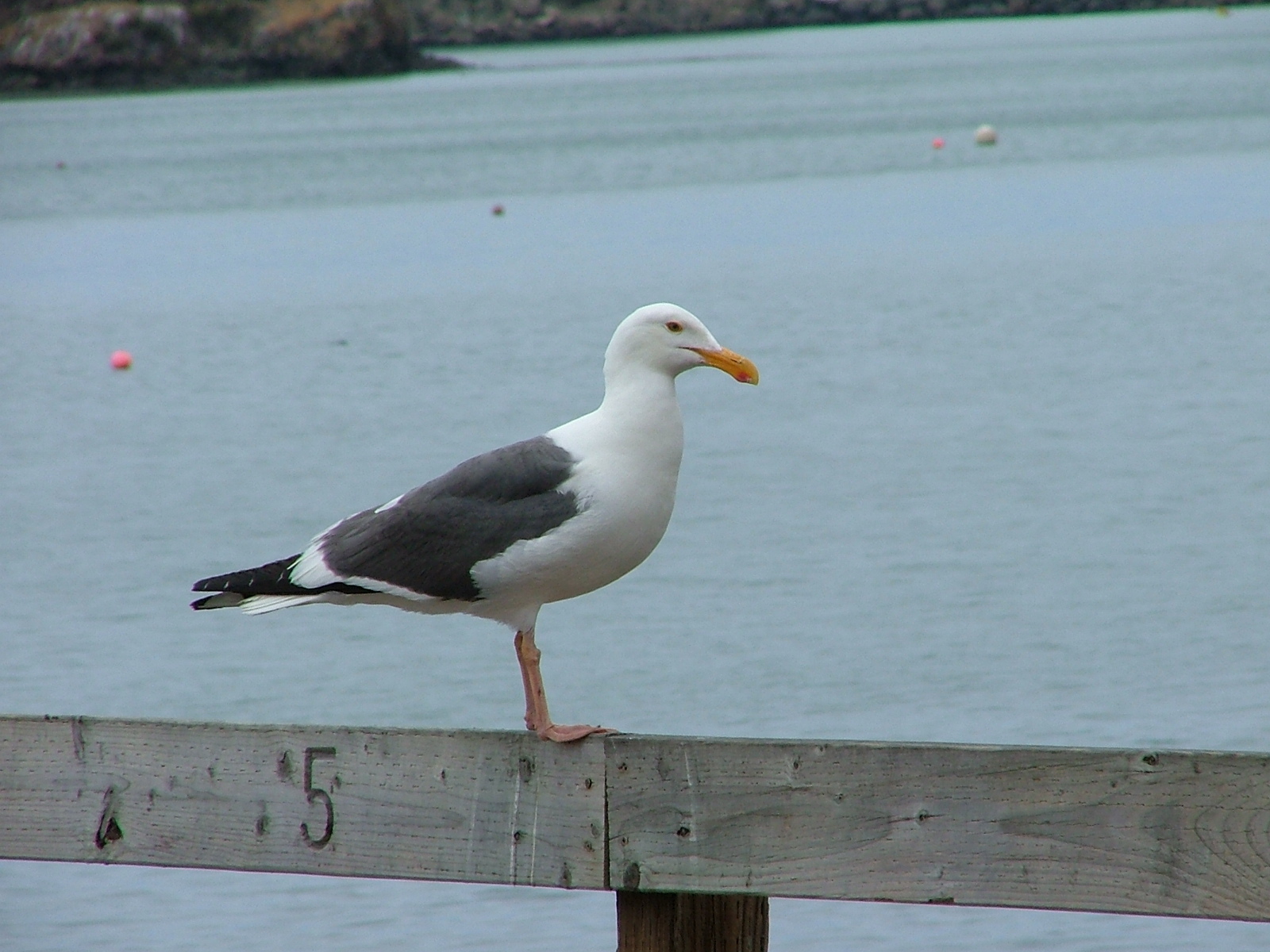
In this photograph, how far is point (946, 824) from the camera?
312 centimetres

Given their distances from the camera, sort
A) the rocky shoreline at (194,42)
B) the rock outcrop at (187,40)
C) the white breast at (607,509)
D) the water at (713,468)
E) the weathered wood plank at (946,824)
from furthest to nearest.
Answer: the rocky shoreline at (194,42)
the rock outcrop at (187,40)
the water at (713,468)
the white breast at (607,509)
the weathered wood plank at (946,824)

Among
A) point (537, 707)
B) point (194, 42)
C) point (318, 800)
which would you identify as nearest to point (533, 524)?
point (537, 707)

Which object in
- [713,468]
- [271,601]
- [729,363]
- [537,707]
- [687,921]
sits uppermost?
[713,468]

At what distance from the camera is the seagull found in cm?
398

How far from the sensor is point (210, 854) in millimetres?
3527

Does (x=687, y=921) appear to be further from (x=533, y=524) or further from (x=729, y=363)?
(x=729, y=363)

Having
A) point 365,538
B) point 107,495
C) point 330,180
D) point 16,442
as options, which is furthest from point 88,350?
point 330,180

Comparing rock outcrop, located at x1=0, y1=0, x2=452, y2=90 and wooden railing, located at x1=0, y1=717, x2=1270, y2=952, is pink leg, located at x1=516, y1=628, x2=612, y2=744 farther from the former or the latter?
rock outcrop, located at x1=0, y1=0, x2=452, y2=90

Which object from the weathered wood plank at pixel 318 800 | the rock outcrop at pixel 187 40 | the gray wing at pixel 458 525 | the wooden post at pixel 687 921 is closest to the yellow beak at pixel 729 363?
the gray wing at pixel 458 525

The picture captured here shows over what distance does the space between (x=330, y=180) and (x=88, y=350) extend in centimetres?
2768

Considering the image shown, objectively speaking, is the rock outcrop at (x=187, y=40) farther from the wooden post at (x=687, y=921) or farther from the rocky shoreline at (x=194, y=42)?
the wooden post at (x=687, y=921)

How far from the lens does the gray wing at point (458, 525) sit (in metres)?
4.08

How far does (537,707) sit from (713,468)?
11.3 meters

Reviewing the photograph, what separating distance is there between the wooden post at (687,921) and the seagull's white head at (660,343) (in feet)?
3.81
